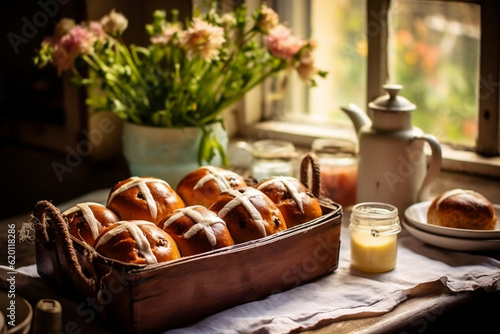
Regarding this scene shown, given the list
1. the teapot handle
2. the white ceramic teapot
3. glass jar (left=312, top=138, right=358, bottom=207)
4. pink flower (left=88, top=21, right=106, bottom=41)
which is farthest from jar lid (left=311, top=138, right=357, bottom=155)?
pink flower (left=88, top=21, right=106, bottom=41)

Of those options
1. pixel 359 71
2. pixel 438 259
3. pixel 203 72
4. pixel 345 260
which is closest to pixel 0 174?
pixel 203 72

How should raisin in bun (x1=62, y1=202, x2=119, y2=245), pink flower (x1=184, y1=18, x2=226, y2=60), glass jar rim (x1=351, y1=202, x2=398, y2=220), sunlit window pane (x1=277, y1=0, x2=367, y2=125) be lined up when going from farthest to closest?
1. sunlit window pane (x1=277, y1=0, x2=367, y2=125)
2. pink flower (x1=184, y1=18, x2=226, y2=60)
3. glass jar rim (x1=351, y1=202, x2=398, y2=220)
4. raisin in bun (x1=62, y1=202, x2=119, y2=245)

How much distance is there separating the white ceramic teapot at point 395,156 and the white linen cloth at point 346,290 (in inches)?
6.4

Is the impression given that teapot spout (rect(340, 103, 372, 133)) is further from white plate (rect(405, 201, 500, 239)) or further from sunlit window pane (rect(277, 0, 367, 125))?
sunlit window pane (rect(277, 0, 367, 125))

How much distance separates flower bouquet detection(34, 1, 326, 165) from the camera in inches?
65.8

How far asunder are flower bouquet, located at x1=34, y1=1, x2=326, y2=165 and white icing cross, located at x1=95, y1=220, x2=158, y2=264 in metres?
0.58

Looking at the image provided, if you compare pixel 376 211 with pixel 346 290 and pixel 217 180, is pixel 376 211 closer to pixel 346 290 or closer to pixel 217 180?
pixel 346 290

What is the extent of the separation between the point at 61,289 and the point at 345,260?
547 mm

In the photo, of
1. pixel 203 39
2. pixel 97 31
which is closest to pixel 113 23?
pixel 97 31

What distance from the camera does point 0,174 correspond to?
2.33 m

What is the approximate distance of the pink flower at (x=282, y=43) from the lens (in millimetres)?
1689

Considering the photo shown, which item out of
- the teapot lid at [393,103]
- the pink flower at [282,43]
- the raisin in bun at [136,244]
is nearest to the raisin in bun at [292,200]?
the raisin in bun at [136,244]

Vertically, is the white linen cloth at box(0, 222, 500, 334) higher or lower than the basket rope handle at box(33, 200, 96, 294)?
lower

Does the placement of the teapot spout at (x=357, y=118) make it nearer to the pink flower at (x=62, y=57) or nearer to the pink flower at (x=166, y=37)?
the pink flower at (x=166, y=37)
